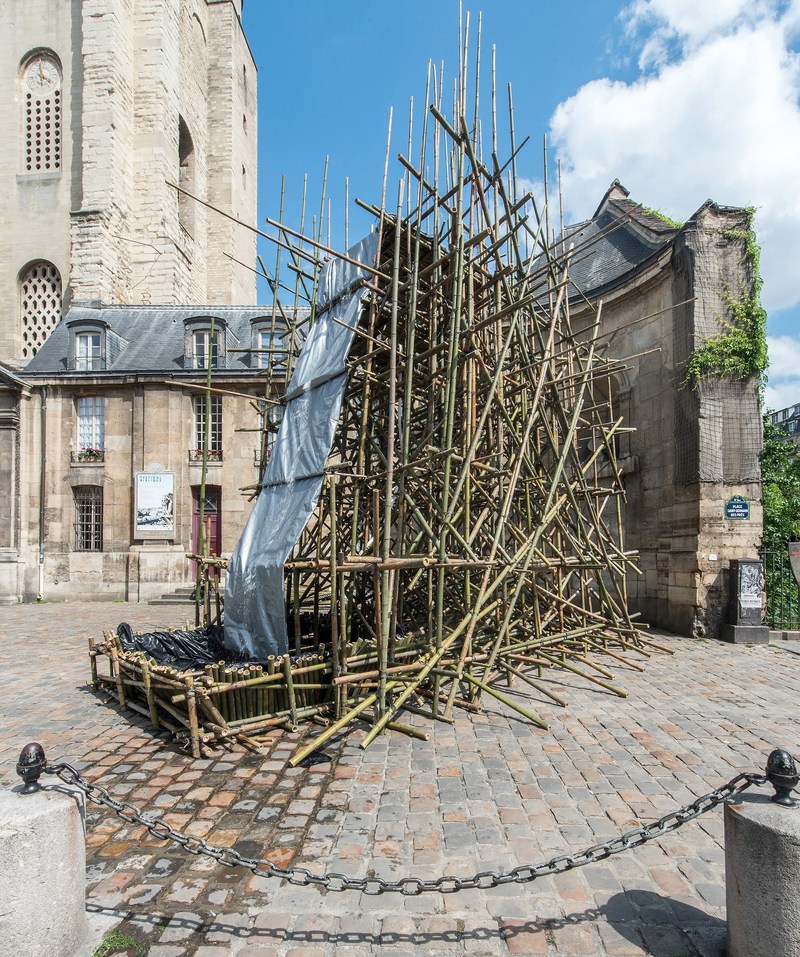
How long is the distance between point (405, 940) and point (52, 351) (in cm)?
2039

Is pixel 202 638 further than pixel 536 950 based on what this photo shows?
Yes

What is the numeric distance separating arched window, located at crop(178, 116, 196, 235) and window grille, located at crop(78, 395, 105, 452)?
1338 centimetres

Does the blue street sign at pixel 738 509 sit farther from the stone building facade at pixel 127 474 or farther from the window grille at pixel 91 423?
the window grille at pixel 91 423

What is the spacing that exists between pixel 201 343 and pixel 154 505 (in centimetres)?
512

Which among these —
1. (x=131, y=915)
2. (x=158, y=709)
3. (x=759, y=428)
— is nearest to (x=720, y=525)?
(x=759, y=428)

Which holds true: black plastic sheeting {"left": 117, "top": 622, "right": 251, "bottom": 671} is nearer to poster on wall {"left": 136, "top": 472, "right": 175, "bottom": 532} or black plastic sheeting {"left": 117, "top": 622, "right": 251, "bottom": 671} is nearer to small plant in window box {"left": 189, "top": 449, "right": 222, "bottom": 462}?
poster on wall {"left": 136, "top": 472, "right": 175, "bottom": 532}

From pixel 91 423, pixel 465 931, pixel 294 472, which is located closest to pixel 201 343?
pixel 91 423

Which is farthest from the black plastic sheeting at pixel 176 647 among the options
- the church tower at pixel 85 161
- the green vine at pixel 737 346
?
the church tower at pixel 85 161

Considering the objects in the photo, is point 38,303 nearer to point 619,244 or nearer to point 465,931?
point 619,244

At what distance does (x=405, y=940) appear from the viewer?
2650mm

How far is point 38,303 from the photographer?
25.6 m

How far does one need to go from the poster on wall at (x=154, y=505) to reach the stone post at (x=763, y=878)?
1666cm

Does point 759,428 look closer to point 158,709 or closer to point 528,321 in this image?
point 528,321

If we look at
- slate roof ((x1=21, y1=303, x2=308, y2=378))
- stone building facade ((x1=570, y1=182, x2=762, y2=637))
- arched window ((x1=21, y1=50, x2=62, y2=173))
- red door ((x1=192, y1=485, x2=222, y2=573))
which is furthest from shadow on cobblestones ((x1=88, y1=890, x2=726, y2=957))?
arched window ((x1=21, y1=50, x2=62, y2=173))
